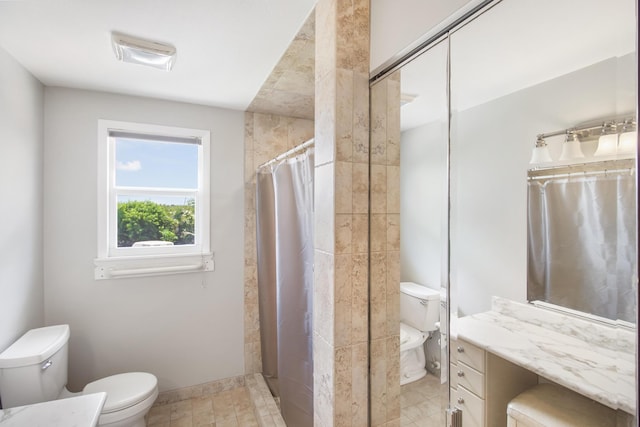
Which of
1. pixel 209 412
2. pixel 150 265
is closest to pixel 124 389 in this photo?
pixel 209 412

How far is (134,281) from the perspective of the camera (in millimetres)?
2289

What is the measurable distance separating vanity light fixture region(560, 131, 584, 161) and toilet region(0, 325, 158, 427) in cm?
231

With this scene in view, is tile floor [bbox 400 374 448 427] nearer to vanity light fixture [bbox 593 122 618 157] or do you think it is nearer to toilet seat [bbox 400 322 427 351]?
toilet seat [bbox 400 322 427 351]

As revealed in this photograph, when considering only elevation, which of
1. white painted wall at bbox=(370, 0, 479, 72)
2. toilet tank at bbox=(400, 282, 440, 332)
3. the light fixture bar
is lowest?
toilet tank at bbox=(400, 282, 440, 332)

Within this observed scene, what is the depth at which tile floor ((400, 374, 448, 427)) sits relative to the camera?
91cm

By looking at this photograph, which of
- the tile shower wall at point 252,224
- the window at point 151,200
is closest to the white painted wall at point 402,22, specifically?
the tile shower wall at point 252,224

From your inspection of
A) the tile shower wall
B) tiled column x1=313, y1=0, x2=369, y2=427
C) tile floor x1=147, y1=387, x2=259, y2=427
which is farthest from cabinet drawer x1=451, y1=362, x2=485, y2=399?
the tile shower wall

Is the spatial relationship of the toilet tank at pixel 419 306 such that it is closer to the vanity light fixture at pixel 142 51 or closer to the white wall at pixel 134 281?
the vanity light fixture at pixel 142 51

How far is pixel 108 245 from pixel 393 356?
2174 millimetres

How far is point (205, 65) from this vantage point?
1.81m

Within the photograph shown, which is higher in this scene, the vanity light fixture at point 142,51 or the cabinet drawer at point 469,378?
the vanity light fixture at point 142,51

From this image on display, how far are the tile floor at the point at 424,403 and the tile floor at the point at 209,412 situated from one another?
4.91ft

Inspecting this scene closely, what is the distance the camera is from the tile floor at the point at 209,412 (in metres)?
2.14

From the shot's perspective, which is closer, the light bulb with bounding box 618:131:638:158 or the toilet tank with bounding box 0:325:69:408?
the light bulb with bounding box 618:131:638:158
